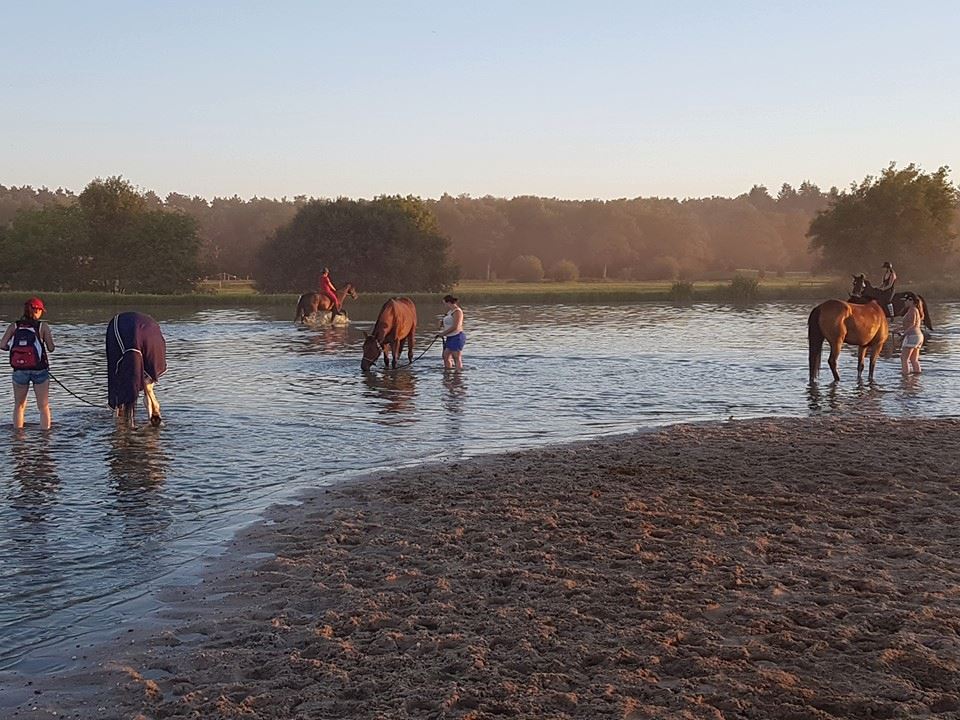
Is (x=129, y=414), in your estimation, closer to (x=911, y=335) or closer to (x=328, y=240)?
(x=911, y=335)

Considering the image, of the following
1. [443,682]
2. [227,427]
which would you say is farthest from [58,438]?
[443,682]

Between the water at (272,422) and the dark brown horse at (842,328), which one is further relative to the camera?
the dark brown horse at (842,328)

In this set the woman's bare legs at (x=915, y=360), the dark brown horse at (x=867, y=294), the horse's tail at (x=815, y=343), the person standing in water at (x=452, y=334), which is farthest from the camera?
the dark brown horse at (x=867, y=294)

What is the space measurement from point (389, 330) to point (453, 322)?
1822mm

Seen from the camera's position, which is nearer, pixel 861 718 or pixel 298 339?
pixel 861 718

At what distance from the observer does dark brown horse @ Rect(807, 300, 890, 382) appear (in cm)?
1747

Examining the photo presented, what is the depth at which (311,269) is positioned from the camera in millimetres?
69188

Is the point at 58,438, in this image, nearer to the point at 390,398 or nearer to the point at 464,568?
the point at 390,398

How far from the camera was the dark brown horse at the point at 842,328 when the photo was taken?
688 inches

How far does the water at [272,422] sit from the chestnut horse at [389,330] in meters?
0.56

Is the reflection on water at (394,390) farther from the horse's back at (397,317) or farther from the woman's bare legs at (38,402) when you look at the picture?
the woman's bare legs at (38,402)

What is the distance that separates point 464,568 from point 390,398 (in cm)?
960

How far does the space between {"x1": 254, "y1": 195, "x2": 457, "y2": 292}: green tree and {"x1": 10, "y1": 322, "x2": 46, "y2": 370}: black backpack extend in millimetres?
56347

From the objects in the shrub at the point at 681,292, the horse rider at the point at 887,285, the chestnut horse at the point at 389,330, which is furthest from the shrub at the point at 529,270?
the chestnut horse at the point at 389,330
